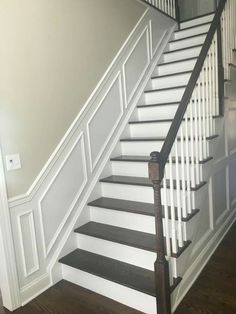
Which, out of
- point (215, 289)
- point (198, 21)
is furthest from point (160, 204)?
point (198, 21)

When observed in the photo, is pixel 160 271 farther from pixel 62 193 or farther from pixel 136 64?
pixel 136 64

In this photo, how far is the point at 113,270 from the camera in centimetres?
234

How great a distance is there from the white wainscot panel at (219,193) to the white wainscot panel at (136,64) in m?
1.36

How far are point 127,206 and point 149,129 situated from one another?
3.61ft

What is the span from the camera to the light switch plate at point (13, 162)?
2.20 m

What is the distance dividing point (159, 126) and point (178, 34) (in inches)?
74.1

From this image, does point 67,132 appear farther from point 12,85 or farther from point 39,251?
point 39,251

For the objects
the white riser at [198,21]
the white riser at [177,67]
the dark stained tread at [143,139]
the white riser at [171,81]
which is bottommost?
the dark stained tread at [143,139]

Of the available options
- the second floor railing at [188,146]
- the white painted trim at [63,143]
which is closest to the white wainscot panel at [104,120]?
the white painted trim at [63,143]

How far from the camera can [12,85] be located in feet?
7.31

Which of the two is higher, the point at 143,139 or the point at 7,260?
the point at 143,139

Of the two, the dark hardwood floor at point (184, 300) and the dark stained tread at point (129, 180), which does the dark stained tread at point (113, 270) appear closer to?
the dark hardwood floor at point (184, 300)

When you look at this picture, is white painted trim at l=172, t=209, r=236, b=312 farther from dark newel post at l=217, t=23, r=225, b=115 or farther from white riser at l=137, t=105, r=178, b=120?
white riser at l=137, t=105, r=178, b=120

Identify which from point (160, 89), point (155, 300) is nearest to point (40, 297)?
point (155, 300)
